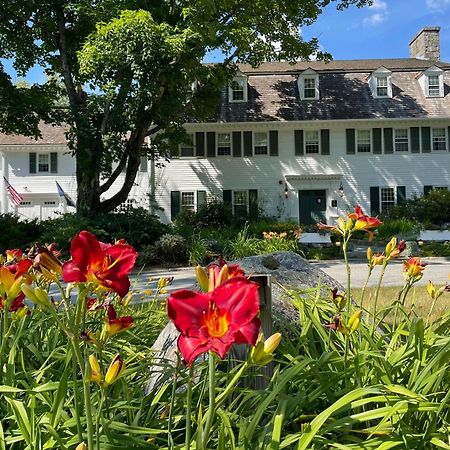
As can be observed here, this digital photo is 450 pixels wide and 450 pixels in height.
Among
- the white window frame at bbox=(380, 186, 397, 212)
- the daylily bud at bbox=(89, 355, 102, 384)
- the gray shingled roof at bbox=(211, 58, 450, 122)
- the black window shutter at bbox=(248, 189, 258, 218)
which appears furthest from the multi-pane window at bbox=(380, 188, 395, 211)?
the daylily bud at bbox=(89, 355, 102, 384)

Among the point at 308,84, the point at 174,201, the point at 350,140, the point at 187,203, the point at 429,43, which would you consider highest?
the point at 429,43

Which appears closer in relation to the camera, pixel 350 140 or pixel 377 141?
pixel 377 141

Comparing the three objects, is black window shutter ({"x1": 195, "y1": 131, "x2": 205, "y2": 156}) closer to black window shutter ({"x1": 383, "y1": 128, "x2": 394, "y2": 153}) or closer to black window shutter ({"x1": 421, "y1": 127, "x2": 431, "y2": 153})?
black window shutter ({"x1": 383, "y1": 128, "x2": 394, "y2": 153})

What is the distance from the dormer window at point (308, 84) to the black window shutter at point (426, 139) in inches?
225

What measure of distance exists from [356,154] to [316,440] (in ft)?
77.6

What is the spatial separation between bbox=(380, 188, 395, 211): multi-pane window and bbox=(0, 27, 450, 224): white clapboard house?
5cm

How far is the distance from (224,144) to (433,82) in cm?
1157

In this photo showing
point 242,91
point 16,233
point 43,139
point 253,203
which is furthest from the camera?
point 43,139

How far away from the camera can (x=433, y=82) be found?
24672 mm

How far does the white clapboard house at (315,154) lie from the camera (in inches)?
928

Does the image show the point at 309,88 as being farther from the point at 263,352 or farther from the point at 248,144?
the point at 263,352

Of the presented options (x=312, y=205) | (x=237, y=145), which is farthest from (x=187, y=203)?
(x=312, y=205)

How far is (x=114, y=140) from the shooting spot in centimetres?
1738

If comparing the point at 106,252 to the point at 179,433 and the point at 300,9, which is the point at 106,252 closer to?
the point at 179,433
